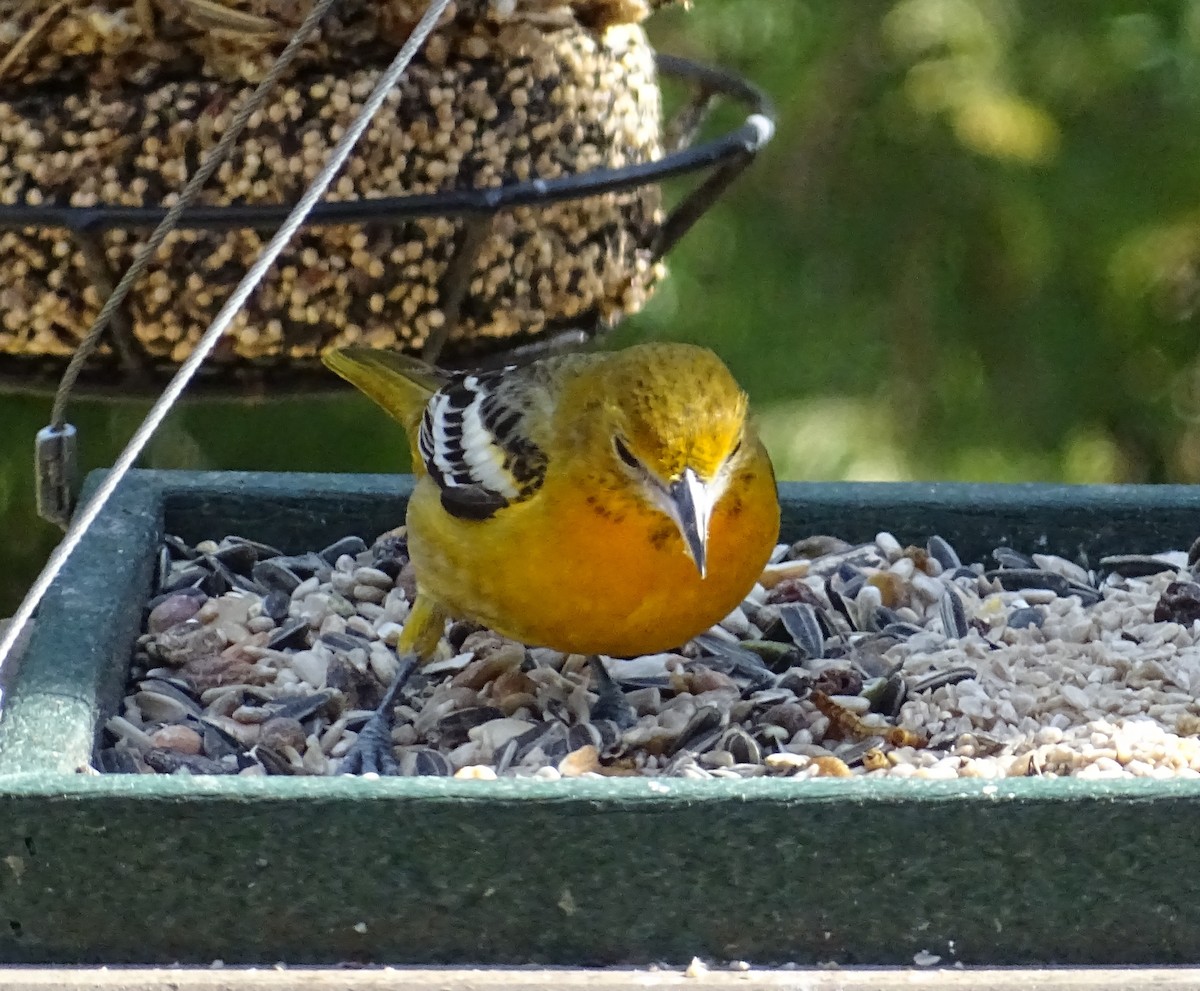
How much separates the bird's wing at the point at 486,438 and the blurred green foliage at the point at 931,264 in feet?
4.18

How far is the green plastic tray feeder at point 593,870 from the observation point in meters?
1.92

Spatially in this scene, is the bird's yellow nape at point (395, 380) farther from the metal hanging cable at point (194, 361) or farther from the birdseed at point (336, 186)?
the metal hanging cable at point (194, 361)

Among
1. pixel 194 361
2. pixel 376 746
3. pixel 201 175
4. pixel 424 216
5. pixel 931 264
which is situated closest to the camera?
pixel 194 361

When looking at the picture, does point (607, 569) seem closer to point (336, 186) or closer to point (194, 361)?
point (336, 186)

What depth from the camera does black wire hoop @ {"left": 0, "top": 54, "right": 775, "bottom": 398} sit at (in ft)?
7.08

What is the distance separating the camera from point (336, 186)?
2.46 meters

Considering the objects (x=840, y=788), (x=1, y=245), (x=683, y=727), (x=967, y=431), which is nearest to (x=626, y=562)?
(x=683, y=727)

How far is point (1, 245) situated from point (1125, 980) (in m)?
1.73

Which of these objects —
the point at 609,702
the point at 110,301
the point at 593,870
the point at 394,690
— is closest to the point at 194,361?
the point at 110,301

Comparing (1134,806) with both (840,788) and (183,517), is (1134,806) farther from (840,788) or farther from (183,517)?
(183,517)

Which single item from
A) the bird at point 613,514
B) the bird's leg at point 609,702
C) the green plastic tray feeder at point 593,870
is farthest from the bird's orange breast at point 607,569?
the green plastic tray feeder at point 593,870

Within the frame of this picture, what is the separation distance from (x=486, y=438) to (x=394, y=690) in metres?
0.40

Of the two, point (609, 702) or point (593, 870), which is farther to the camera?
point (609, 702)

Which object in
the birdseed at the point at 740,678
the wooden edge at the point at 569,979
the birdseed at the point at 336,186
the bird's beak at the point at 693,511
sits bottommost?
the birdseed at the point at 740,678
